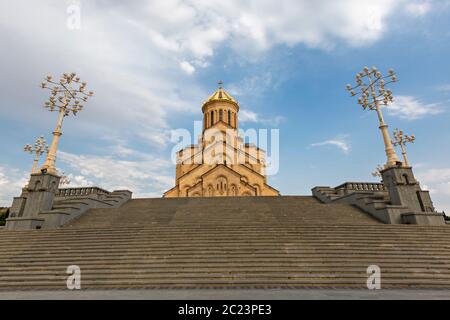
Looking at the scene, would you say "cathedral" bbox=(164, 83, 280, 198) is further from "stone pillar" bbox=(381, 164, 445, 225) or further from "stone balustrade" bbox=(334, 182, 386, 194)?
"stone pillar" bbox=(381, 164, 445, 225)

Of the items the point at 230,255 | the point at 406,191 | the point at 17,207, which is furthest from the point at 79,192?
the point at 406,191

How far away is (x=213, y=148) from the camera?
36.5 meters

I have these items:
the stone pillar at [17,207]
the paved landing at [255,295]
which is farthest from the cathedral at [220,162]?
the paved landing at [255,295]

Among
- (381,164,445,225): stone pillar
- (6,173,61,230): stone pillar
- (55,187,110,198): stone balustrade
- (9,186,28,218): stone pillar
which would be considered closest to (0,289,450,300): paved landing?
(381,164,445,225): stone pillar

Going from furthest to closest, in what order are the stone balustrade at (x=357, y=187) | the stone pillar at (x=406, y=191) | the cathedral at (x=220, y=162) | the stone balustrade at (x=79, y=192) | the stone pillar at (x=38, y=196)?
the cathedral at (x=220, y=162) < the stone balustrade at (x=79, y=192) < the stone balustrade at (x=357, y=187) < the stone pillar at (x=38, y=196) < the stone pillar at (x=406, y=191)

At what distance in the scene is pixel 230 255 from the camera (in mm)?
8203

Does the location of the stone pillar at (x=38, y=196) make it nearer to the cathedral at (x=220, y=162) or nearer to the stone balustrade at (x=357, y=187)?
the cathedral at (x=220, y=162)

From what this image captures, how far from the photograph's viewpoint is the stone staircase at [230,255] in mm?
6965

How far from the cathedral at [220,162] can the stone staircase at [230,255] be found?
16.7m

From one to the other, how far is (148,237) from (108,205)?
28.9 feet

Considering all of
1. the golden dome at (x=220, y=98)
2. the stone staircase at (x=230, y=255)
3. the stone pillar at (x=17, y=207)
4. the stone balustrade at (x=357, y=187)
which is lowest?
the stone staircase at (x=230, y=255)

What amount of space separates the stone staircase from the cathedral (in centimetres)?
1669
